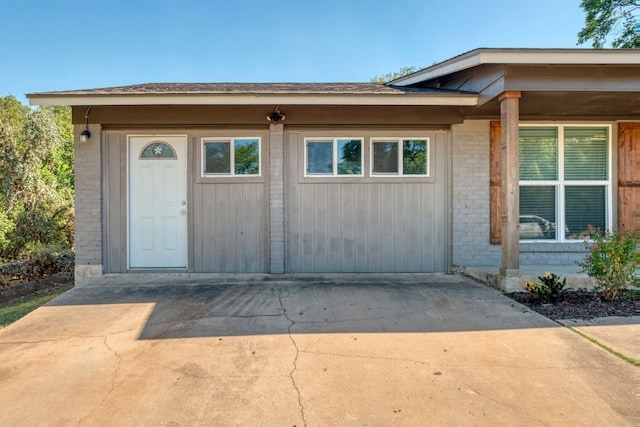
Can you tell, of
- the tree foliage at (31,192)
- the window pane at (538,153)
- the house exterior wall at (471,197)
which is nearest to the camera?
the house exterior wall at (471,197)

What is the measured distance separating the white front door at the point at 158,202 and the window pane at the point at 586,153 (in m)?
6.35

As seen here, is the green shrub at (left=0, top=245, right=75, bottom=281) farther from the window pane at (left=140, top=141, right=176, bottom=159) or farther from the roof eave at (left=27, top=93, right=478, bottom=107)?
the roof eave at (left=27, top=93, right=478, bottom=107)

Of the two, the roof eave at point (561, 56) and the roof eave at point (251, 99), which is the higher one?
the roof eave at point (561, 56)

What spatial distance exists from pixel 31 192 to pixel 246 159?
247 inches

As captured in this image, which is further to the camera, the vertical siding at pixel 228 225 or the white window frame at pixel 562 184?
the white window frame at pixel 562 184

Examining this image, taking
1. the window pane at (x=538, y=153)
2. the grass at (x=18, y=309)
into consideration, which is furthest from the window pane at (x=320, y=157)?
the grass at (x=18, y=309)

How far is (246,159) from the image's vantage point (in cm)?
603

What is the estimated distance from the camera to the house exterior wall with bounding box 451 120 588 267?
606 cm

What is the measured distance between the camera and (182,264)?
6.02 m

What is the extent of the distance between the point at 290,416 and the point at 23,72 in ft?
102

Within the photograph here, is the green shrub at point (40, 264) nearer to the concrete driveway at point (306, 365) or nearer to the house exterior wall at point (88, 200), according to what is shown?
the house exterior wall at point (88, 200)

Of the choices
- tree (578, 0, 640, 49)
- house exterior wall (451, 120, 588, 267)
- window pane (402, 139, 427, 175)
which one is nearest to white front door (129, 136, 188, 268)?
window pane (402, 139, 427, 175)

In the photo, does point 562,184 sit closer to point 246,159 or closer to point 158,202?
point 246,159

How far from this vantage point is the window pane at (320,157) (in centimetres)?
607
